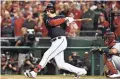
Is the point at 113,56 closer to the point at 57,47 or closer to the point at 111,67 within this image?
the point at 111,67

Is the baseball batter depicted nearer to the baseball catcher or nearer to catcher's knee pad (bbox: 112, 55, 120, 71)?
the baseball catcher

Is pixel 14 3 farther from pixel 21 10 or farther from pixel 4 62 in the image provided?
pixel 4 62

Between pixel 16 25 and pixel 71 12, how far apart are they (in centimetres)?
193

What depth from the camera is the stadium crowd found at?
12.9 m

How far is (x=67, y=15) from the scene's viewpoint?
13.4 metres

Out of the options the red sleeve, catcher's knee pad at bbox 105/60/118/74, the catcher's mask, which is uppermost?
the red sleeve

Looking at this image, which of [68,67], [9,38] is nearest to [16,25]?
[9,38]

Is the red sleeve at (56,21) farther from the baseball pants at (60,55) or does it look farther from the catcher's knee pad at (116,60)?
the catcher's knee pad at (116,60)

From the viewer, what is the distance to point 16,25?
1364 centimetres

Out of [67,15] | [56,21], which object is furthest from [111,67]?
[67,15]

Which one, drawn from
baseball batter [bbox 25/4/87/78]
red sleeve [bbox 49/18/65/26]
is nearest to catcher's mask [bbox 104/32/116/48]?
baseball batter [bbox 25/4/87/78]

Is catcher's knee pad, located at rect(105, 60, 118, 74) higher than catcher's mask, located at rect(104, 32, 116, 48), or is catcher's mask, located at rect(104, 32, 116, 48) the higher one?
catcher's mask, located at rect(104, 32, 116, 48)

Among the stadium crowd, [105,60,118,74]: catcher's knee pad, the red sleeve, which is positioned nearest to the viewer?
[105,60,118,74]: catcher's knee pad

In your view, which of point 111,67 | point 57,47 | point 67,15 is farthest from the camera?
point 67,15
